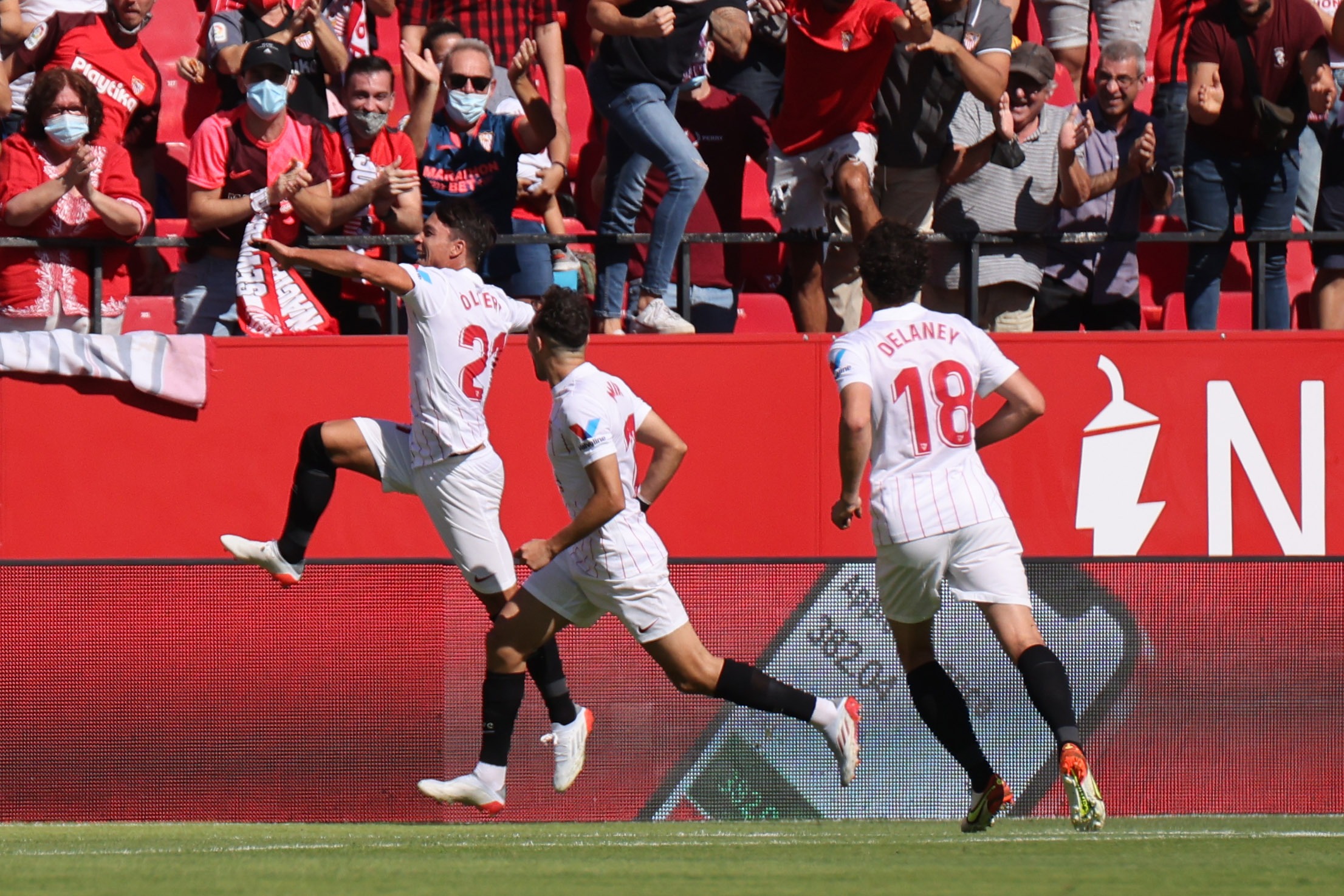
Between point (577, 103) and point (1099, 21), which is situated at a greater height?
point (1099, 21)

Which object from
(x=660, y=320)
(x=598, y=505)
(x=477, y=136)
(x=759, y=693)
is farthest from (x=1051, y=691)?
(x=477, y=136)

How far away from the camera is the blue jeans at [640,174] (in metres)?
8.09

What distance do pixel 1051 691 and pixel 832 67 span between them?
12.1ft

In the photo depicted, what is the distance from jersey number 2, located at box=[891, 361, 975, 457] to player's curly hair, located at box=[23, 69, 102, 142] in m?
4.54

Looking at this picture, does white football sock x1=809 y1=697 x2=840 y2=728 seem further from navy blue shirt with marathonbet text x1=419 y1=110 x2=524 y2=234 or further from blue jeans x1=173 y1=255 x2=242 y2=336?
blue jeans x1=173 y1=255 x2=242 y2=336

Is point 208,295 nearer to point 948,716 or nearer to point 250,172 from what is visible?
point 250,172

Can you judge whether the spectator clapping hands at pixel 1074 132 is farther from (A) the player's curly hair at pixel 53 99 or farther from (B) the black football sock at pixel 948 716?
(A) the player's curly hair at pixel 53 99

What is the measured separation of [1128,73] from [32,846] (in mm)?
6552

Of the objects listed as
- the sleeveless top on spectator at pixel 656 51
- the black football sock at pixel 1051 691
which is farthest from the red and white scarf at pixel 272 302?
the black football sock at pixel 1051 691

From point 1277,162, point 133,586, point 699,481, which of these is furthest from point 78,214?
point 1277,162

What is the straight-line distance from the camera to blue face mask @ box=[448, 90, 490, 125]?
852 centimetres

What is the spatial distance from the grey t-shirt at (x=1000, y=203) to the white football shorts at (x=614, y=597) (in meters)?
3.13

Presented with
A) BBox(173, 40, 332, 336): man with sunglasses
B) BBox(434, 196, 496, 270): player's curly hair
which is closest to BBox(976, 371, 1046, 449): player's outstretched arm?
BBox(434, 196, 496, 270): player's curly hair

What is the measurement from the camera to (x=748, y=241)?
27.4ft
